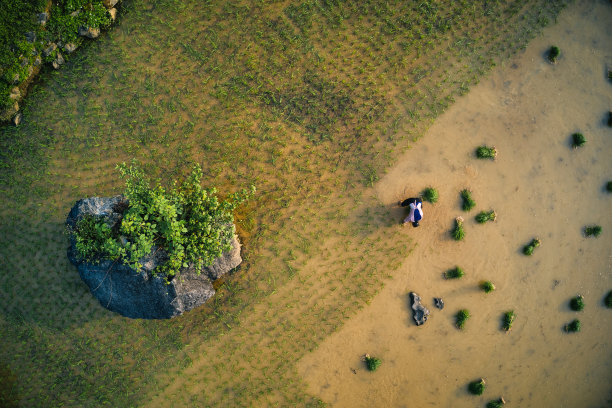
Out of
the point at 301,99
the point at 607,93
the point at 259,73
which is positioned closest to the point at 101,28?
the point at 259,73

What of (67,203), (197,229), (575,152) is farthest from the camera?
(575,152)

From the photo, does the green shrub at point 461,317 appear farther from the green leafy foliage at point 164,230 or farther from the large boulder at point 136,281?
the green leafy foliage at point 164,230

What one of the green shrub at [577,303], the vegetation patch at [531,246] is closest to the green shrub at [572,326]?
the green shrub at [577,303]

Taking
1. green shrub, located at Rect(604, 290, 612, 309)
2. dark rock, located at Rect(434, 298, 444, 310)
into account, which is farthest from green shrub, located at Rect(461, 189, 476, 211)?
green shrub, located at Rect(604, 290, 612, 309)

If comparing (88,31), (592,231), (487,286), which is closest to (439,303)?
(487,286)

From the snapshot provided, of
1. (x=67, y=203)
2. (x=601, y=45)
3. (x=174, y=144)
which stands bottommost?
(x=67, y=203)

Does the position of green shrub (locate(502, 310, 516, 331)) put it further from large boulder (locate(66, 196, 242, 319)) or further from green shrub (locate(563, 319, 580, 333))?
large boulder (locate(66, 196, 242, 319))

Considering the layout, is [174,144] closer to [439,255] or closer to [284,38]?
[284,38]
